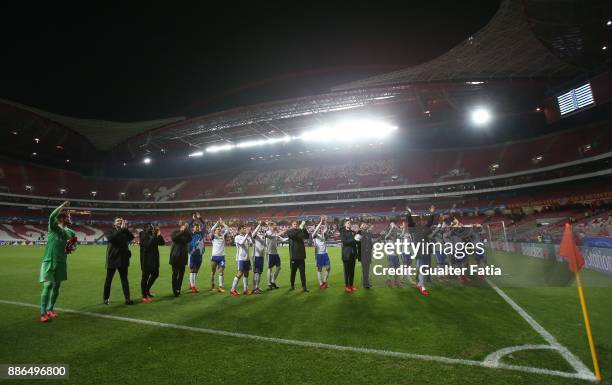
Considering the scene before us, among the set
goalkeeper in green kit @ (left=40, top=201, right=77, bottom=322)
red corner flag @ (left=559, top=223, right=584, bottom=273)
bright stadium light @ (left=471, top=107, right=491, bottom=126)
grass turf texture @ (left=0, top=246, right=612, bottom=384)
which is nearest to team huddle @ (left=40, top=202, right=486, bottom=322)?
goalkeeper in green kit @ (left=40, top=201, right=77, bottom=322)

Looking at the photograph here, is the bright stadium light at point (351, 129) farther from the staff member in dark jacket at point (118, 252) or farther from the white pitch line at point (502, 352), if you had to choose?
the white pitch line at point (502, 352)

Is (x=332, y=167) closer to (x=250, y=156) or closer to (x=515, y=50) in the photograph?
(x=250, y=156)

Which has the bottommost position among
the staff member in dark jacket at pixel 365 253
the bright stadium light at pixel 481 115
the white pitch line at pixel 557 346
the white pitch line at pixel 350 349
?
the white pitch line at pixel 557 346

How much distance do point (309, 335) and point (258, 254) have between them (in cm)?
481

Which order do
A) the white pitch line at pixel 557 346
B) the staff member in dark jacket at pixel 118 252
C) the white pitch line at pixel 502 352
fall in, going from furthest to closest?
the staff member in dark jacket at pixel 118 252 < the white pitch line at pixel 502 352 < the white pitch line at pixel 557 346

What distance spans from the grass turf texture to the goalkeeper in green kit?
0.43 metres

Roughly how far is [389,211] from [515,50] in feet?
81.0

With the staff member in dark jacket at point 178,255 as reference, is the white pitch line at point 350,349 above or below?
below

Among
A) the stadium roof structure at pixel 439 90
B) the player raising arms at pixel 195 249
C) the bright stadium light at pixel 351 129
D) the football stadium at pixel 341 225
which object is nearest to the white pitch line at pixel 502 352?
the football stadium at pixel 341 225

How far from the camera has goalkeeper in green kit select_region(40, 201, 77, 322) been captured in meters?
5.91

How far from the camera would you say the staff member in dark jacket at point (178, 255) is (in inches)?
331

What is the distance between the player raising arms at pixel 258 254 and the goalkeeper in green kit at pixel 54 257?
14.8 feet

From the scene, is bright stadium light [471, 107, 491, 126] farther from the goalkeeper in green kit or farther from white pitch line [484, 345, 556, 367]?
the goalkeeper in green kit

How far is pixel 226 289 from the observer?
9.60m
